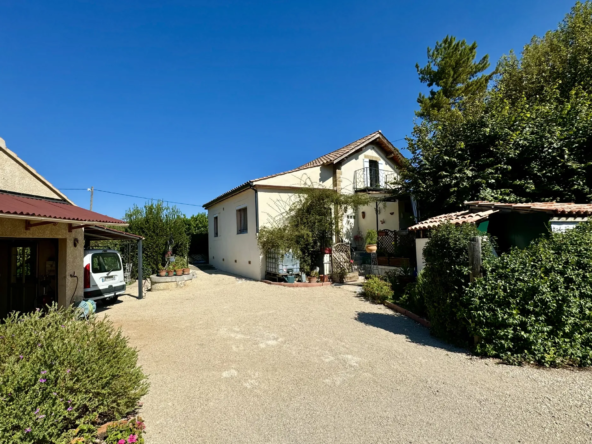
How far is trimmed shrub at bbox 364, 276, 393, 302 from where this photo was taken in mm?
8242

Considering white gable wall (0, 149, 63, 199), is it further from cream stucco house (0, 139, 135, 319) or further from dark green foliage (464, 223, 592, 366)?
dark green foliage (464, 223, 592, 366)

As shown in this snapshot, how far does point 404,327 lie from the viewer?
603cm

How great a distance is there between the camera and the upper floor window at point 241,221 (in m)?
14.2

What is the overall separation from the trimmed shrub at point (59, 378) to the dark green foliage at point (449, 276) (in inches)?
187

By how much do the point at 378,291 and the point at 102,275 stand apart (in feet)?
27.3

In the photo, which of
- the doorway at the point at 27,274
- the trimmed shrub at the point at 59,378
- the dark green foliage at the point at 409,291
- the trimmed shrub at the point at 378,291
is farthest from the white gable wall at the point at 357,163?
the trimmed shrub at the point at 59,378

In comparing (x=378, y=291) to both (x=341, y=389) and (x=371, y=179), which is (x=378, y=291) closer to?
(x=341, y=389)

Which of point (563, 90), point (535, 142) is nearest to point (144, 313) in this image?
point (535, 142)

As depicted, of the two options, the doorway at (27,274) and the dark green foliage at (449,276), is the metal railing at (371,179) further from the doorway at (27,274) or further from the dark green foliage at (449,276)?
the doorway at (27,274)

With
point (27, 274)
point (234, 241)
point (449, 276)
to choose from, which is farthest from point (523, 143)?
point (27, 274)

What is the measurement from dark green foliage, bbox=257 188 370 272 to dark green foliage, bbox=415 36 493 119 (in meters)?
8.71

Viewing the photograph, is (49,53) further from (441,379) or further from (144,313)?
(441,379)

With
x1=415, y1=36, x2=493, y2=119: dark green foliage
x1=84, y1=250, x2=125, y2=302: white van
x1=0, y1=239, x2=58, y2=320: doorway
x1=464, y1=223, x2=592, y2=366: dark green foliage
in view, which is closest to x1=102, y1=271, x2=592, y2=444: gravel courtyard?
x1=464, y1=223, x2=592, y2=366: dark green foliage

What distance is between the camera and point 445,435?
8.50 feet
